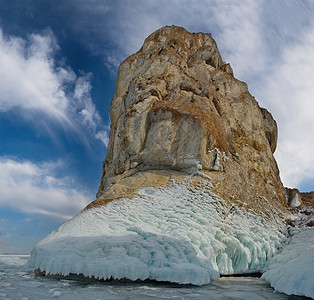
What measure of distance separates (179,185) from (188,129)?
3563mm

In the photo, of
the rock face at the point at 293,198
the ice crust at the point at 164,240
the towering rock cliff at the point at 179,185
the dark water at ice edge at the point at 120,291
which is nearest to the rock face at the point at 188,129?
the towering rock cliff at the point at 179,185

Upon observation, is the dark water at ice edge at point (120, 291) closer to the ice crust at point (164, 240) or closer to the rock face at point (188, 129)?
the ice crust at point (164, 240)

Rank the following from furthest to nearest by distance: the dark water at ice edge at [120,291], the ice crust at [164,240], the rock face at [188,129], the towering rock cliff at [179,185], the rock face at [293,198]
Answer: the rock face at [293,198] → the rock face at [188,129] → the towering rock cliff at [179,185] → the ice crust at [164,240] → the dark water at ice edge at [120,291]

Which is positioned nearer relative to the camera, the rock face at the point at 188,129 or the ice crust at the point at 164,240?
the ice crust at the point at 164,240

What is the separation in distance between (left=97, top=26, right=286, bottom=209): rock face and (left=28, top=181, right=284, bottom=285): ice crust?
1386 mm

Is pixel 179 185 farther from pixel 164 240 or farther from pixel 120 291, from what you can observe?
pixel 120 291

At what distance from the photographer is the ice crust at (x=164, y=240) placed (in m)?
8.23

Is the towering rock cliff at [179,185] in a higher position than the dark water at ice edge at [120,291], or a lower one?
higher

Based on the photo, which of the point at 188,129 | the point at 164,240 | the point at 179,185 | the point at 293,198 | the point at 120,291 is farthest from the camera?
the point at 293,198

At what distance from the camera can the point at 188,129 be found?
626 inches

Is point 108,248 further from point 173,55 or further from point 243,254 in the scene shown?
point 173,55

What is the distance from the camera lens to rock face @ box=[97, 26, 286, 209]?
1573 cm

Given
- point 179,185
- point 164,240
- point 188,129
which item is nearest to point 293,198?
point 188,129

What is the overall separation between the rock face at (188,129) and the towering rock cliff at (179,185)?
0.25 ft
